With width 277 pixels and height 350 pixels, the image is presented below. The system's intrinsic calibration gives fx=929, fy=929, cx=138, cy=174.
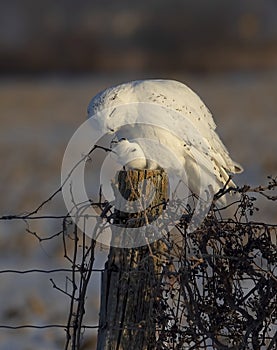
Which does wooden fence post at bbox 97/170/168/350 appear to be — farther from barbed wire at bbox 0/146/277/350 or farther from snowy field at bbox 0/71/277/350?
snowy field at bbox 0/71/277/350

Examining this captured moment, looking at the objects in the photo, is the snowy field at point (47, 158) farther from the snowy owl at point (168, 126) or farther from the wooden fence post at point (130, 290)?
the wooden fence post at point (130, 290)

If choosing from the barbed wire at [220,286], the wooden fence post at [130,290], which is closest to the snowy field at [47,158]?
the wooden fence post at [130,290]

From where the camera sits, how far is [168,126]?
4.92 m

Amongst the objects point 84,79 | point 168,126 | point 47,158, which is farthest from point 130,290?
point 84,79

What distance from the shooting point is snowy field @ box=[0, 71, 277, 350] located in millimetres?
6730

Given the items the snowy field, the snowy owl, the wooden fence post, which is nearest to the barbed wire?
the wooden fence post

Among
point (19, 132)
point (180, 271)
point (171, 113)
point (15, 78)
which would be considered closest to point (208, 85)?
point (15, 78)

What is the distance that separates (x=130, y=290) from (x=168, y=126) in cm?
163

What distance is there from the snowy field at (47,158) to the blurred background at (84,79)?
0.02 m

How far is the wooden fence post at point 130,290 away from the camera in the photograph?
3402 millimetres

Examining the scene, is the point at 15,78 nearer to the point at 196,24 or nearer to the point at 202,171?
the point at 196,24

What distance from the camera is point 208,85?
1156 inches

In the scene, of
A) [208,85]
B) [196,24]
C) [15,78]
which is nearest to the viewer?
[208,85]

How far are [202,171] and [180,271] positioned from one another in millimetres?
1667
